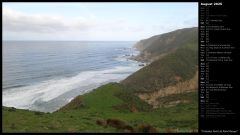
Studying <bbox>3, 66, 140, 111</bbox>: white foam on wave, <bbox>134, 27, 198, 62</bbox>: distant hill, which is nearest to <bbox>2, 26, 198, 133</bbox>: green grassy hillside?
<bbox>3, 66, 140, 111</bbox>: white foam on wave

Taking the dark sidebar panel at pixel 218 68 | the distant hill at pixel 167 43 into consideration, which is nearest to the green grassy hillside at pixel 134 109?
the dark sidebar panel at pixel 218 68

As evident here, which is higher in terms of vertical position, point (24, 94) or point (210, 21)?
point (210, 21)

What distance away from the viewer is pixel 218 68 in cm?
1387

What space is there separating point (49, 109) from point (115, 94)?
59.8 feet

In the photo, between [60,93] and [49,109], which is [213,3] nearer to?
[49,109]

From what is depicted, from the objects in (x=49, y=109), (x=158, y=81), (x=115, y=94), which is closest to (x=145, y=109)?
(x=115, y=94)

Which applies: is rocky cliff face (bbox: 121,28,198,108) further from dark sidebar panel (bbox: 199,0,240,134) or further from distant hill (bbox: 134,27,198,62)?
dark sidebar panel (bbox: 199,0,240,134)

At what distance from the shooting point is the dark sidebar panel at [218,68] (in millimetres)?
13758

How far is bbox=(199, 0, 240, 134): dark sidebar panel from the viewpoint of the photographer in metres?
13.8

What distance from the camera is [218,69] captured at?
13.9 m

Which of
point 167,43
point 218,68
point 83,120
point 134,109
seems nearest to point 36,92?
point 134,109

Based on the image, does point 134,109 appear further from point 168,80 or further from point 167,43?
point 167,43

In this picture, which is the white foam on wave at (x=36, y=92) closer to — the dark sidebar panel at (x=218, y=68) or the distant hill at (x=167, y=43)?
the distant hill at (x=167, y=43)

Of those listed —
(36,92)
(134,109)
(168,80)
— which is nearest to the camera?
(134,109)
